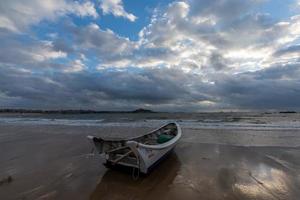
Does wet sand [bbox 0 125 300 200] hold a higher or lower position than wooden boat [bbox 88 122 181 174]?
lower

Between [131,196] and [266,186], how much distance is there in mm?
3686

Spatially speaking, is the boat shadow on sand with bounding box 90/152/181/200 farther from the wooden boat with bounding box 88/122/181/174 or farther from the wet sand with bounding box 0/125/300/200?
the wooden boat with bounding box 88/122/181/174

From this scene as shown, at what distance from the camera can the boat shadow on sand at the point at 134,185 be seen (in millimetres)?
5449

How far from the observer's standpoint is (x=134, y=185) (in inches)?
237

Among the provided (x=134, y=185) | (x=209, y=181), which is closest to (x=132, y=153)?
(x=134, y=185)

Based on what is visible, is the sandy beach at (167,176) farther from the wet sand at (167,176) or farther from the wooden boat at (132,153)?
the wooden boat at (132,153)

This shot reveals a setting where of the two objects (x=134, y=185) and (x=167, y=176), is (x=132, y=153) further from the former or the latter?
(x=167, y=176)

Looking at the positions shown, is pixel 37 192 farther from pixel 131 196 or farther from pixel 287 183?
pixel 287 183

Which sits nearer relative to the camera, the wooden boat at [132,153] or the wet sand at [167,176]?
the wet sand at [167,176]

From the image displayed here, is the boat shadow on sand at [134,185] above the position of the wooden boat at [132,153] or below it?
below

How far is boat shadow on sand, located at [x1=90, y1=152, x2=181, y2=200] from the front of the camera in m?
5.45

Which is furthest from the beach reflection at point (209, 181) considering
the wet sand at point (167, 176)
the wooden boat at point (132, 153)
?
the wooden boat at point (132, 153)

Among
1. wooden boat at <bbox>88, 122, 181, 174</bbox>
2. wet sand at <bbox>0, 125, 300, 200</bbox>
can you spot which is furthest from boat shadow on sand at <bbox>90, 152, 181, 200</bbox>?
wooden boat at <bbox>88, 122, 181, 174</bbox>

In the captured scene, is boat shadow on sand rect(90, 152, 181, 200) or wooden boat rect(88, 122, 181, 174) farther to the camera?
wooden boat rect(88, 122, 181, 174)
